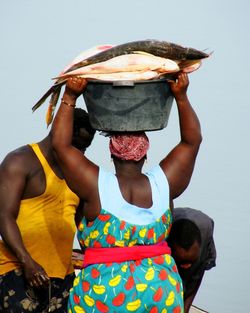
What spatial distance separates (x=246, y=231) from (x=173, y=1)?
2526 millimetres

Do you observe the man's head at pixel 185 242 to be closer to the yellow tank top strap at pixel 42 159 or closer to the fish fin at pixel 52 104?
the yellow tank top strap at pixel 42 159

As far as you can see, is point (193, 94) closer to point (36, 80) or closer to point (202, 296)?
point (36, 80)

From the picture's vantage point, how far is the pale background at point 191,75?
6902 millimetres

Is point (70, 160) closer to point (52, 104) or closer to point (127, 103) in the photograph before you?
point (127, 103)

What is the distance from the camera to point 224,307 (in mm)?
5801

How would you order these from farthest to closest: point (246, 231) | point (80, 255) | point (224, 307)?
point (246, 231) → point (224, 307) → point (80, 255)

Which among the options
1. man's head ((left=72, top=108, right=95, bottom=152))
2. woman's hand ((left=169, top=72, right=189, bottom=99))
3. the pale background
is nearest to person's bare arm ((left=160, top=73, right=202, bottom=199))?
woman's hand ((left=169, top=72, right=189, bottom=99))

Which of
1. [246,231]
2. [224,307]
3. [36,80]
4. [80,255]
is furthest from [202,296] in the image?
[36,80]

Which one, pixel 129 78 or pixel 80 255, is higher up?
pixel 129 78

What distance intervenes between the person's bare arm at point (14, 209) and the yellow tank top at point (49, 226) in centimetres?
9

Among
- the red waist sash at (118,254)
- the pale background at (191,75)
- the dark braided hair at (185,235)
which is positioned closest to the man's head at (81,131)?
the dark braided hair at (185,235)

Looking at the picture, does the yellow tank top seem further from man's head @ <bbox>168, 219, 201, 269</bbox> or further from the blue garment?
the blue garment

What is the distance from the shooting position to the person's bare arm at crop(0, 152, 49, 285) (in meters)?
4.03

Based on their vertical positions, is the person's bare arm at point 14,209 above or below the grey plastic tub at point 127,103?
below
